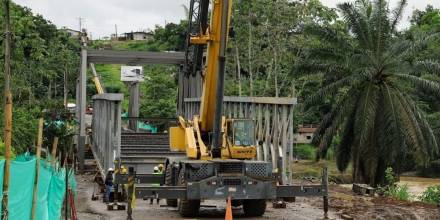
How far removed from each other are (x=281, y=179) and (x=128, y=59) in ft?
49.8

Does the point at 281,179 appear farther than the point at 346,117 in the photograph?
No

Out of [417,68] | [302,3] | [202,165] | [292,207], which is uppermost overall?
[302,3]

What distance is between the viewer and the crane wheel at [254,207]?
17.1 meters

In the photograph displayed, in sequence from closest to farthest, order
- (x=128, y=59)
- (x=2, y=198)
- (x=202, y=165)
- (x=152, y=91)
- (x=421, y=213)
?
(x=2, y=198) < (x=202, y=165) < (x=421, y=213) < (x=128, y=59) < (x=152, y=91)

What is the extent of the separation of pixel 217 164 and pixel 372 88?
14883mm

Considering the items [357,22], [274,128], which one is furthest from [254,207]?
[357,22]

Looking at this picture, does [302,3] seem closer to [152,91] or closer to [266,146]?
[266,146]

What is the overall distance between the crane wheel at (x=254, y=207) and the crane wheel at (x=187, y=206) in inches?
51.7

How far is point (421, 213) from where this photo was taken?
730 inches

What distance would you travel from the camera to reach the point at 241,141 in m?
17.0

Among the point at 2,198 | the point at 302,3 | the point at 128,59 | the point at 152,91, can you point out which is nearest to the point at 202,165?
the point at 2,198

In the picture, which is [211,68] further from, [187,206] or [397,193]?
[397,193]

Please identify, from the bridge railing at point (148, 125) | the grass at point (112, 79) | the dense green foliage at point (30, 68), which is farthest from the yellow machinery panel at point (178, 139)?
the grass at point (112, 79)

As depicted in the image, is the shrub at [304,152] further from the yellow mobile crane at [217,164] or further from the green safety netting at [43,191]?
the green safety netting at [43,191]
